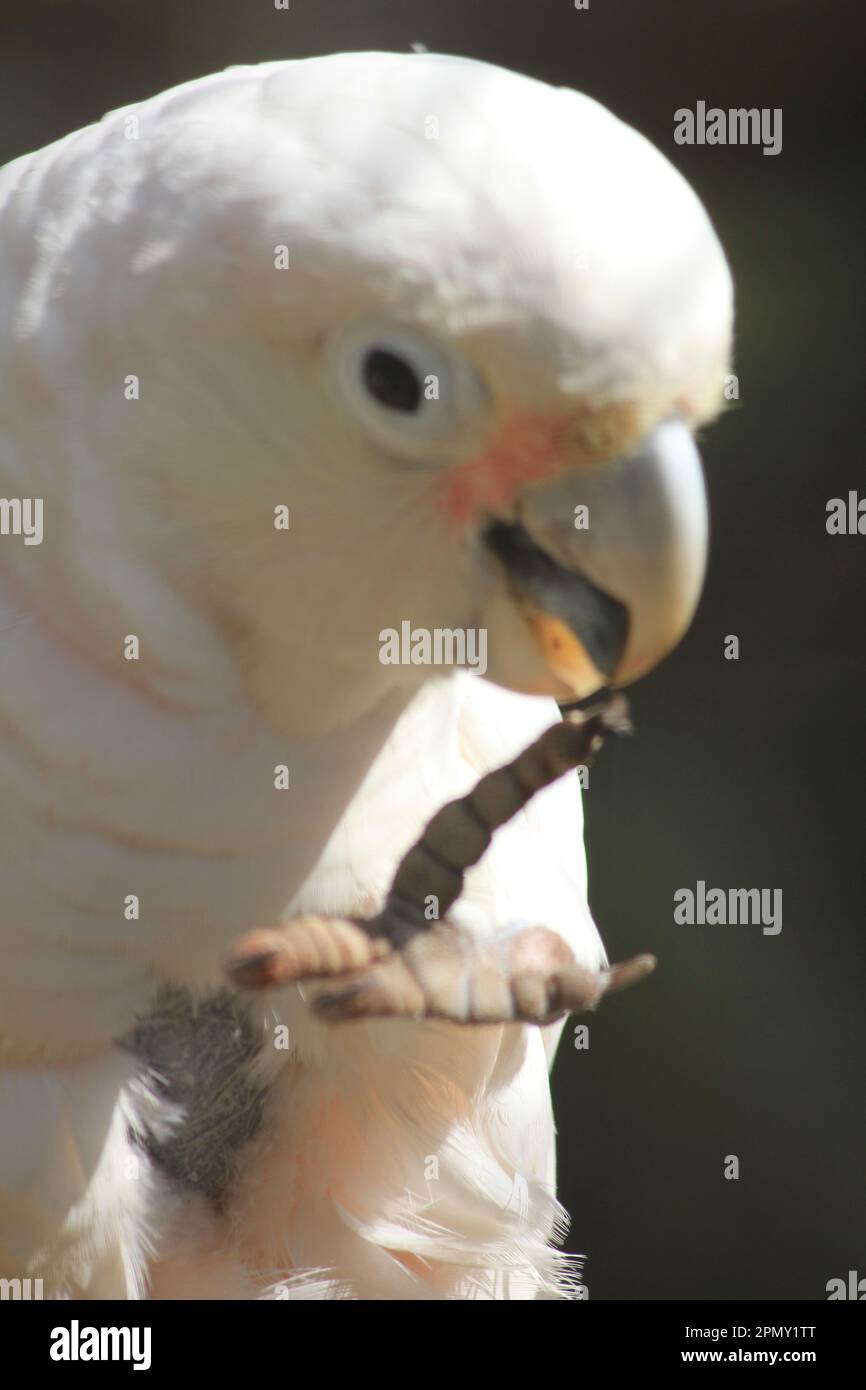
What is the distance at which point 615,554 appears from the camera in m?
0.75

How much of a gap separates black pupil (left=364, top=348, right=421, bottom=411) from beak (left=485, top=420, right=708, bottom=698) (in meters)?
0.08

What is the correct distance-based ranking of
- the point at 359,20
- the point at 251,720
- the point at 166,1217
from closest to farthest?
the point at 251,720 < the point at 166,1217 < the point at 359,20

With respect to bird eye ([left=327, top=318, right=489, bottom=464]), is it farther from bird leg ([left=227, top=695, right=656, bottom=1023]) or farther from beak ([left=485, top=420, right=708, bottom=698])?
bird leg ([left=227, top=695, right=656, bottom=1023])

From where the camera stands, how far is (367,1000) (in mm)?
777

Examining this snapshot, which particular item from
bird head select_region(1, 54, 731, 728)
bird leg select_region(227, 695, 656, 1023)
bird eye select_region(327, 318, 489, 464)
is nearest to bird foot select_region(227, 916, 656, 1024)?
bird leg select_region(227, 695, 656, 1023)

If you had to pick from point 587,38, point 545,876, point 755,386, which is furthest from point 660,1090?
point 587,38

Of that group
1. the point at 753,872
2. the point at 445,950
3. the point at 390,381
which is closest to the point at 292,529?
the point at 390,381

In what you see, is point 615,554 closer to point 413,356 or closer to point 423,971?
point 413,356

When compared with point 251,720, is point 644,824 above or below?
above

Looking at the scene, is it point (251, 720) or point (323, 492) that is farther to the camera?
point (251, 720)

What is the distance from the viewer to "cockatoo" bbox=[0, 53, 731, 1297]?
28.1 inches

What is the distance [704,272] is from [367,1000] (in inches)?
16.1

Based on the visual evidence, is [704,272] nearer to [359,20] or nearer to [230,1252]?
[230,1252]

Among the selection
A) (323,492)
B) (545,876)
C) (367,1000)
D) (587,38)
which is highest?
(587,38)
